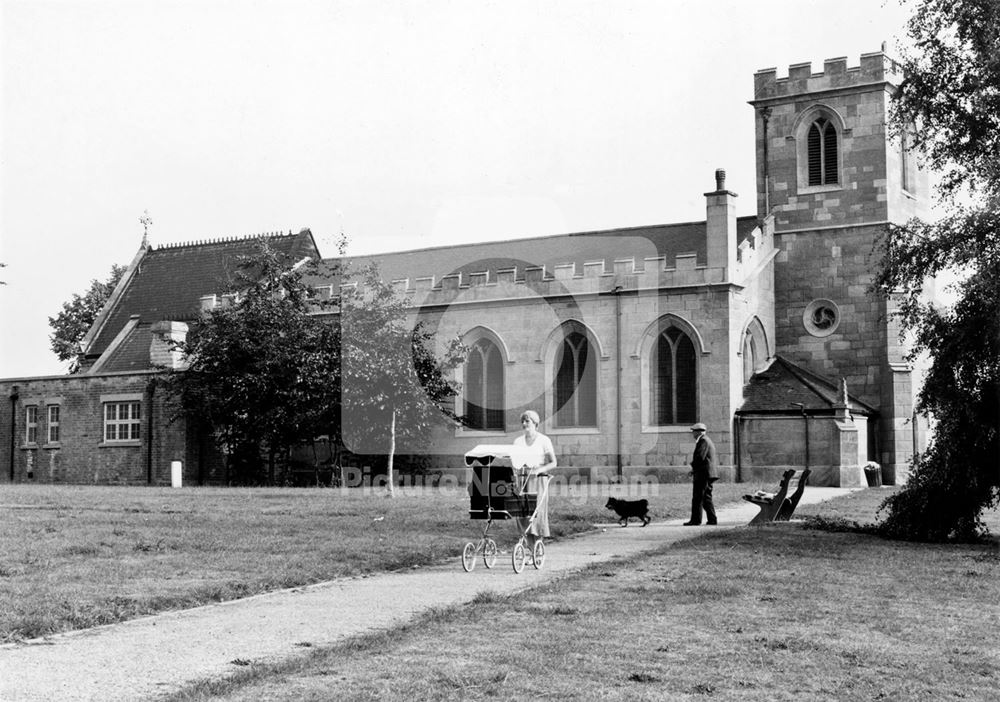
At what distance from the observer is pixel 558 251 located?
4197 centimetres

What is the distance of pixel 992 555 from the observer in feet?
51.0

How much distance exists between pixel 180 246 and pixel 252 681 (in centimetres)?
4676

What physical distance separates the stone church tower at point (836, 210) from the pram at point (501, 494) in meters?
26.3

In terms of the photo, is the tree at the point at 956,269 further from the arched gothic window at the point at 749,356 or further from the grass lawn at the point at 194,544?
the arched gothic window at the point at 749,356

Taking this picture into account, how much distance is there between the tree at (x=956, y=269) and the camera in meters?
16.9

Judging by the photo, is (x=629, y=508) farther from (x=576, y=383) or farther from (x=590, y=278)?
(x=590, y=278)

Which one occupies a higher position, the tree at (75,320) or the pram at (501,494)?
the tree at (75,320)

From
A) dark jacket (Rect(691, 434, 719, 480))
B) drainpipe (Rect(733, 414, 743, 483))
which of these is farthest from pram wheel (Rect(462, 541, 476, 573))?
drainpipe (Rect(733, 414, 743, 483))

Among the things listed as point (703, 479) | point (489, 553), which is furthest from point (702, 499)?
point (489, 553)

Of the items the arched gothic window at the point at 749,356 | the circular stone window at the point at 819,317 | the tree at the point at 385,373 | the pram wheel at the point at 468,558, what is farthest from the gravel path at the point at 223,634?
the circular stone window at the point at 819,317

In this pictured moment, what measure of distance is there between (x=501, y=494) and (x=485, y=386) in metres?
26.7

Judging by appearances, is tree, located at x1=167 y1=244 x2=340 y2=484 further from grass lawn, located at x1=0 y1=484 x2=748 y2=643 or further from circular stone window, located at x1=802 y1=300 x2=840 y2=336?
circular stone window, located at x1=802 y1=300 x2=840 y2=336

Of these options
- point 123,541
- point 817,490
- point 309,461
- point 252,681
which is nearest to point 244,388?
point 309,461

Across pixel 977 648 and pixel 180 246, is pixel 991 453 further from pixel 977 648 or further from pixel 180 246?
pixel 180 246
